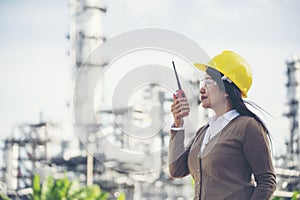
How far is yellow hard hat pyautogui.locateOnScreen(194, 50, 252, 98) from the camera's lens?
6.95 feet

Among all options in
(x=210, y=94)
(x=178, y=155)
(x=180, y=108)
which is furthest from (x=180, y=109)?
(x=178, y=155)

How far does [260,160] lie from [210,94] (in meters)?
0.23

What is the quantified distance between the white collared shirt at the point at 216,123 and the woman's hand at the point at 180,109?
12 centimetres

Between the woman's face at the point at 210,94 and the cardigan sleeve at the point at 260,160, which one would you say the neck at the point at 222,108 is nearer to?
the woman's face at the point at 210,94

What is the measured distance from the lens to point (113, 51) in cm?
204

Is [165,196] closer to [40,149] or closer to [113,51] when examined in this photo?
[40,149]

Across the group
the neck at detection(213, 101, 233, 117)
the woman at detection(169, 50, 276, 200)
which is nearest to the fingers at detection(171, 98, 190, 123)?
the woman at detection(169, 50, 276, 200)

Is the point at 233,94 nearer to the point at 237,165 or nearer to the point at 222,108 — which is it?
the point at 222,108

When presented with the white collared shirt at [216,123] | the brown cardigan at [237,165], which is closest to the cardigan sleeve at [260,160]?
the brown cardigan at [237,165]

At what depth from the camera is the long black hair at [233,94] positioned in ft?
6.95

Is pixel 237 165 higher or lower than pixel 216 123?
lower

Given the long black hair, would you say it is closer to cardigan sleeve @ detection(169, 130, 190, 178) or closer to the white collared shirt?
the white collared shirt

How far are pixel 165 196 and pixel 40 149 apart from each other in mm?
4424

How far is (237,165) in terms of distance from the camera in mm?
2096
